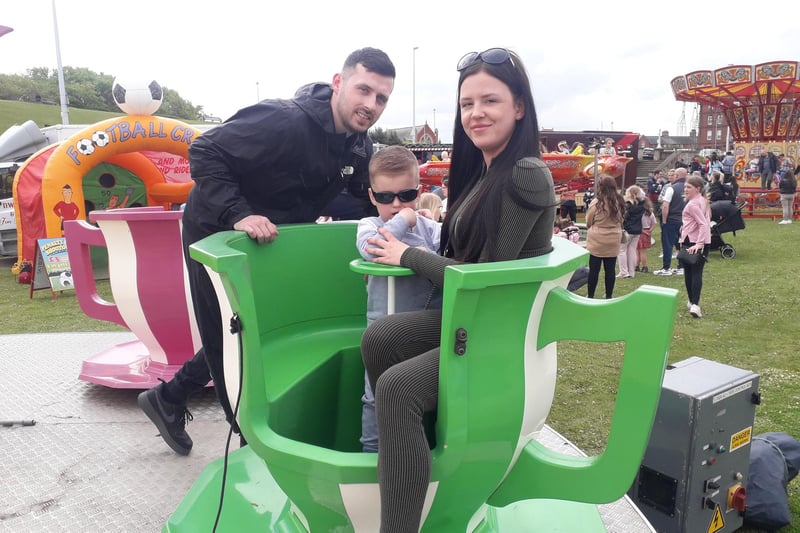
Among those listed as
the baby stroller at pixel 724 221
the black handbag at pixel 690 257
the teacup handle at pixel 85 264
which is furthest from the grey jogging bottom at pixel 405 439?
the baby stroller at pixel 724 221

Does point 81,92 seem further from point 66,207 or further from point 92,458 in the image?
point 92,458

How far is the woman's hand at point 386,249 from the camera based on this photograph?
1660 mm

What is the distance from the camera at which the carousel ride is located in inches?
711

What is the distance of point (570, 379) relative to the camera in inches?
158

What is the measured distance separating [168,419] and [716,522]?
2.20 m

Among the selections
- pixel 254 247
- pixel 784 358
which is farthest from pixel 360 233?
pixel 784 358

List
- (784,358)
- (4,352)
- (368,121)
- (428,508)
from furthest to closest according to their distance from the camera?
(784,358), (4,352), (368,121), (428,508)

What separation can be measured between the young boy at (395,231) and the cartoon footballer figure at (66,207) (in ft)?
26.1

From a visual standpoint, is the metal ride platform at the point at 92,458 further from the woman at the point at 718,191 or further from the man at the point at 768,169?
the man at the point at 768,169

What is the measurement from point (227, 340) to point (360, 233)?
56cm

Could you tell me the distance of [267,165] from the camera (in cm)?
233

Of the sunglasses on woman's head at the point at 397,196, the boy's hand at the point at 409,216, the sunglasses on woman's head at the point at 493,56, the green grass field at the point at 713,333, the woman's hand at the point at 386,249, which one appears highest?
the sunglasses on woman's head at the point at 493,56

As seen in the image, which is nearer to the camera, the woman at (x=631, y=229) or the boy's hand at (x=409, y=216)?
the boy's hand at (x=409, y=216)

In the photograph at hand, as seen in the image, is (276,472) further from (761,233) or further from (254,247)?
(761,233)
